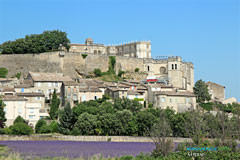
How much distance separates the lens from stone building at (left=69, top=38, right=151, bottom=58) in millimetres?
94000

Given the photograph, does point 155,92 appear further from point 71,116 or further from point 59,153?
point 59,153

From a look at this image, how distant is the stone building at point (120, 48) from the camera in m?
94.0

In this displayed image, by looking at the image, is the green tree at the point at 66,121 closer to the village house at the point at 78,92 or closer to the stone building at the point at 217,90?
the village house at the point at 78,92

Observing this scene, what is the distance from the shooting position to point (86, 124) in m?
53.1

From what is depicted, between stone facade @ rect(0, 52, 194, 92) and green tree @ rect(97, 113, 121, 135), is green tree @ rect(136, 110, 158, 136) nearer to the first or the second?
green tree @ rect(97, 113, 121, 135)

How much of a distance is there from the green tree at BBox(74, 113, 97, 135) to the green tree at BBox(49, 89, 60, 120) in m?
7.32

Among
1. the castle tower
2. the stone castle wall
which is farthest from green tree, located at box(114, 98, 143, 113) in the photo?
the castle tower

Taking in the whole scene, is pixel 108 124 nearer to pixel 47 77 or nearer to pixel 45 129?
pixel 45 129

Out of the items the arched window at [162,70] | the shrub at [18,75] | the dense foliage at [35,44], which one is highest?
the dense foliage at [35,44]

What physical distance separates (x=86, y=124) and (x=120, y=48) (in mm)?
47736

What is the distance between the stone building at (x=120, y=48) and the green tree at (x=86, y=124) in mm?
40107

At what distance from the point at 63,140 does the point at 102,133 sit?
16.9ft

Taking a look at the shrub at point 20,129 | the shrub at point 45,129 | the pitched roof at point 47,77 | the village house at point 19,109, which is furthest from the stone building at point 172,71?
the shrub at point 20,129

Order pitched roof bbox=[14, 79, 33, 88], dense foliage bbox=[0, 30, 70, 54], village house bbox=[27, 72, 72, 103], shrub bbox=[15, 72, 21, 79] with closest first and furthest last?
pitched roof bbox=[14, 79, 33, 88] < village house bbox=[27, 72, 72, 103] < shrub bbox=[15, 72, 21, 79] < dense foliage bbox=[0, 30, 70, 54]
